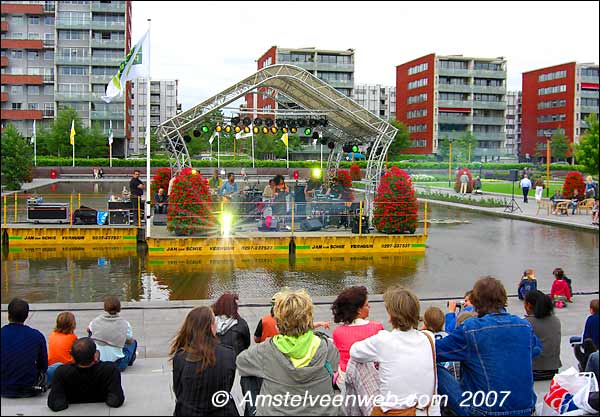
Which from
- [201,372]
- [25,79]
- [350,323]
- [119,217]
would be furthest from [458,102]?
[201,372]

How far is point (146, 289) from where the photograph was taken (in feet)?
48.4

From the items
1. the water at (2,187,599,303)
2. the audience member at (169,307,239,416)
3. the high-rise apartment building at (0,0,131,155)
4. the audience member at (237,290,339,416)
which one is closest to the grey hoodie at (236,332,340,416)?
the audience member at (237,290,339,416)

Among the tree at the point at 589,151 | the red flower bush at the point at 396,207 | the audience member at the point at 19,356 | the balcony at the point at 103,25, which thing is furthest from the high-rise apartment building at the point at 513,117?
the audience member at the point at 19,356

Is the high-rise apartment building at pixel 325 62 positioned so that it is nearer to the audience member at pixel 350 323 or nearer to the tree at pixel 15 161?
the tree at pixel 15 161

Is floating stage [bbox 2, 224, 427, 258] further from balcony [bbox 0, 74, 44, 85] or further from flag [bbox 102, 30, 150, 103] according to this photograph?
balcony [bbox 0, 74, 44, 85]

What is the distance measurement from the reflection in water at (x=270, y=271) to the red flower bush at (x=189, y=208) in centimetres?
141

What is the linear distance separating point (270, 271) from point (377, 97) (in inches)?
4614

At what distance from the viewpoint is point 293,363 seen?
199 inches

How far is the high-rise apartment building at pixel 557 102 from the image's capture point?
102 metres

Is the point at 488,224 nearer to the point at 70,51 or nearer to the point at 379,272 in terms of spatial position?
the point at 379,272

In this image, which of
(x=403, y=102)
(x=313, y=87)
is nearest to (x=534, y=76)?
(x=403, y=102)

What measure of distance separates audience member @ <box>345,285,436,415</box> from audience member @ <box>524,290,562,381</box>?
8.70ft

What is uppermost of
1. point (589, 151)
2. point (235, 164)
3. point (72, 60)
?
point (72, 60)

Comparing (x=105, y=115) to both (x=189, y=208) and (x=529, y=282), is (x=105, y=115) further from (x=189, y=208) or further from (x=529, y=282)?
(x=529, y=282)
